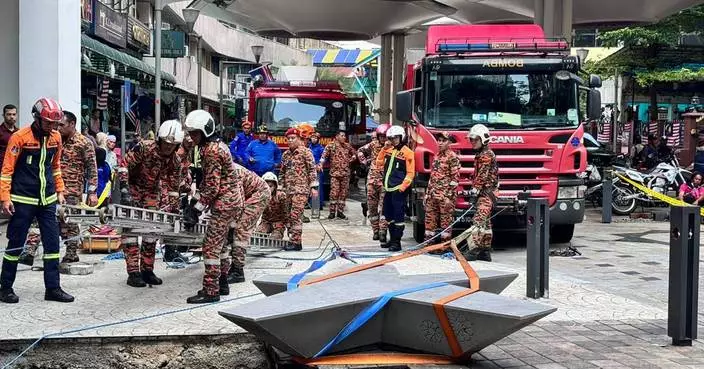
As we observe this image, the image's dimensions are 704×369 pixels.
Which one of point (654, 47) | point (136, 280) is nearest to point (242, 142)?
point (136, 280)

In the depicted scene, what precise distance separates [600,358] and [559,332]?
905mm

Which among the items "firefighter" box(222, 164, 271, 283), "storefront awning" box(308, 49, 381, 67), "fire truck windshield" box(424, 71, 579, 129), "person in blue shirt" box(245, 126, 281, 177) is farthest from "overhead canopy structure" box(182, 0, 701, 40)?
"firefighter" box(222, 164, 271, 283)

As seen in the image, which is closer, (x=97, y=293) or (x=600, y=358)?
(x=600, y=358)

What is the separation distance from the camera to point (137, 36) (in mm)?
24672

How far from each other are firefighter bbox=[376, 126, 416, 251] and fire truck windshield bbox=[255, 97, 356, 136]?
26.8 ft

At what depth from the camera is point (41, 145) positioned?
311 inches

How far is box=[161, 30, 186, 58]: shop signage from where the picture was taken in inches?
864

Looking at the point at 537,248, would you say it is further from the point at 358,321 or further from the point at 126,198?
the point at 126,198

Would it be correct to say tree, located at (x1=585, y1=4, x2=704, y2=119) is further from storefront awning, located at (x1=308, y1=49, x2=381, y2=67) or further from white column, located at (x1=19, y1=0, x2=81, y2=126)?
white column, located at (x1=19, y1=0, x2=81, y2=126)

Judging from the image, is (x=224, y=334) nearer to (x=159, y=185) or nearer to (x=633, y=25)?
(x=159, y=185)

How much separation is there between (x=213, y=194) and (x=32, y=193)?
165cm

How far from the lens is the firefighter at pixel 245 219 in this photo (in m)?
9.00

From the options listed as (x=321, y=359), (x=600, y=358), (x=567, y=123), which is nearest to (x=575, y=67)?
(x=567, y=123)

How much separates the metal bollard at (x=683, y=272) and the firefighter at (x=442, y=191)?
5.05 m
